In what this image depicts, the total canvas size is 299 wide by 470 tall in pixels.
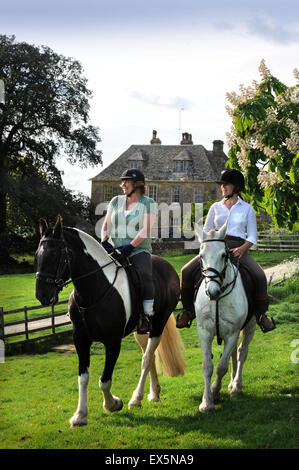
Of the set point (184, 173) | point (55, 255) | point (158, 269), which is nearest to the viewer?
point (55, 255)

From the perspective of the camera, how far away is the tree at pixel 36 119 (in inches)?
1357

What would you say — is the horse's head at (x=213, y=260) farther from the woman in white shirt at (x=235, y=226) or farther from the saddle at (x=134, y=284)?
the saddle at (x=134, y=284)

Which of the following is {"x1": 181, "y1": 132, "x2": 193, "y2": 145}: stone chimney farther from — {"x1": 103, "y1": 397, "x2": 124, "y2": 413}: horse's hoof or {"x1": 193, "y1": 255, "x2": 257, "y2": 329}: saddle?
{"x1": 103, "y1": 397, "x2": 124, "y2": 413}: horse's hoof

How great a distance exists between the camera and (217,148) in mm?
57719

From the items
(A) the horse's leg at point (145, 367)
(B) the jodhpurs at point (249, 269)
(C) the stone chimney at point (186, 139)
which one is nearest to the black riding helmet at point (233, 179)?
(B) the jodhpurs at point (249, 269)

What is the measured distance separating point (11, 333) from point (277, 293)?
10.3 m

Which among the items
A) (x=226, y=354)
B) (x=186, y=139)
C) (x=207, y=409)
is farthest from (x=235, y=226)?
(x=186, y=139)

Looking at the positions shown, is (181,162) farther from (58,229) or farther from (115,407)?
(58,229)

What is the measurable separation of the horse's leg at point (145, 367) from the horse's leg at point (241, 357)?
1.25 meters

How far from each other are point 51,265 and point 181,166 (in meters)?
50.7

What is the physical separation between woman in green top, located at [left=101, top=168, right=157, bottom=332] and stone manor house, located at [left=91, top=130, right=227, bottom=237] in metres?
46.4

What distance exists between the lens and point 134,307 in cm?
668
